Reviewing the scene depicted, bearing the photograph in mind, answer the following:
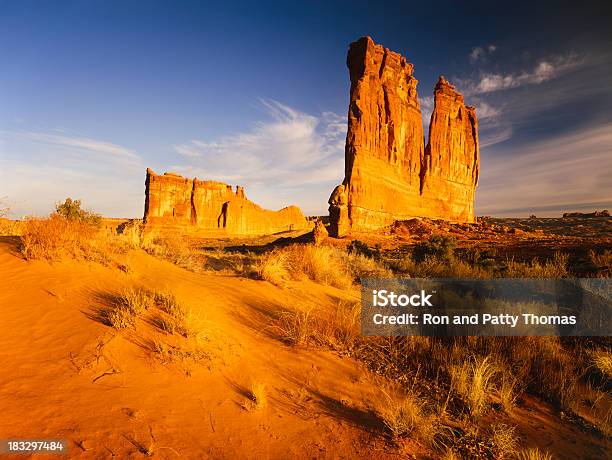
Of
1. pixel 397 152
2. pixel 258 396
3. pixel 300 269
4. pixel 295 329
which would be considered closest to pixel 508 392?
pixel 295 329

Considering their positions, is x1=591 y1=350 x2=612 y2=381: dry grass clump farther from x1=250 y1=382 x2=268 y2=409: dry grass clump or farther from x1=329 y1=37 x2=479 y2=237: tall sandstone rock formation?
x1=329 y1=37 x2=479 y2=237: tall sandstone rock formation

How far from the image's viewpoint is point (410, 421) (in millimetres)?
3043

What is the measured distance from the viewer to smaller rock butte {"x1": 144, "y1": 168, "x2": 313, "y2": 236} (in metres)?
73.2

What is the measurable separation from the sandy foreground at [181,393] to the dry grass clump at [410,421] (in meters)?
0.09

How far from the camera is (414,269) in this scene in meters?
11.4

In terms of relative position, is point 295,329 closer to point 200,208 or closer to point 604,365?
point 604,365

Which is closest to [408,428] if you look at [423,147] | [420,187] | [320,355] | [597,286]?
[320,355]

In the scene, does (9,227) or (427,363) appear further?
(9,227)

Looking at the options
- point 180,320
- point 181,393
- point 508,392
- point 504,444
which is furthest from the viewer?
point 180,320

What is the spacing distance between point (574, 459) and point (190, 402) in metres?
3.62

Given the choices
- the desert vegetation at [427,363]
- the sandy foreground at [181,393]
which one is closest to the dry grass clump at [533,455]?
the desert vegetation at [427,363]

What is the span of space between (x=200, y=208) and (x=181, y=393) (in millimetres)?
78439

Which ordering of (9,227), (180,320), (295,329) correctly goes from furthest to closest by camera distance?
(9,227)
(295,329)
(180,320)

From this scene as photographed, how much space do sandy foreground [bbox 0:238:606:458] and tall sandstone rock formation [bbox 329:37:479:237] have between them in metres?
29.5
